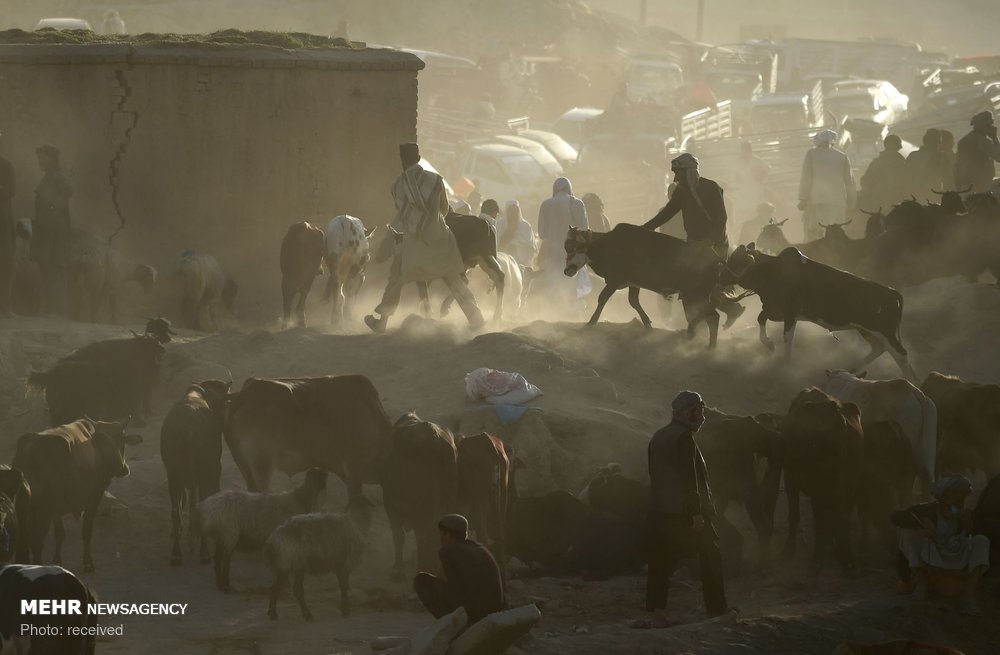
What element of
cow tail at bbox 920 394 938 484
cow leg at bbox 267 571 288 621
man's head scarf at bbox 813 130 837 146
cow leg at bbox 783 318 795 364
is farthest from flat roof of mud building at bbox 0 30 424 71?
cow leg at bbox 267 571 288 621

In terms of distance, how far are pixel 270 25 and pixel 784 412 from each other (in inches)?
1185

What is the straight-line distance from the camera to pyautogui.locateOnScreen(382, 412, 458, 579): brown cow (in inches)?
406

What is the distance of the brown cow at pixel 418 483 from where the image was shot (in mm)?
10305

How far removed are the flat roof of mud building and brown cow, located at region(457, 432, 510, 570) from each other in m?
7.93

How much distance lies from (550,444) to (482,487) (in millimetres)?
1576

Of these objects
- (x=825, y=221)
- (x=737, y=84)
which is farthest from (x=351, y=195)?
(x=737, y=84)

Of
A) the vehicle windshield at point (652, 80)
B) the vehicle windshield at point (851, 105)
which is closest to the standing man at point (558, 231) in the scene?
the vehicle windshield at point (851, 105)

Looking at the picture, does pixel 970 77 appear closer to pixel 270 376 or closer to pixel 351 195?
pixel 351 195

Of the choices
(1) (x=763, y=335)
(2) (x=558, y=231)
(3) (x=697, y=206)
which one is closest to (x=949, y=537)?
(1) (x=763, y=335)

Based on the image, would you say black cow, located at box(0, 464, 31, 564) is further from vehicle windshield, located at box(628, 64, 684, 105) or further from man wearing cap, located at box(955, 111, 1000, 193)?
vehicle windshield, located at box(628, 64, 684, 105)

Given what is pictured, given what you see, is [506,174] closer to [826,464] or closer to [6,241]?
[6,241]

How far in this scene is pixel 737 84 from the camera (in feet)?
131

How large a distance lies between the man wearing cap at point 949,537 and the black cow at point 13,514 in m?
5.19

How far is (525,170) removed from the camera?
28297mm
